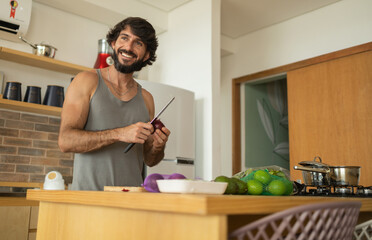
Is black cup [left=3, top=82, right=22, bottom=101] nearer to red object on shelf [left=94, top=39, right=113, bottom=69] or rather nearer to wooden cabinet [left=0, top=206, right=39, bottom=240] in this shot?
red object on shelf [left=94, top=39, right=113, bottom=69]

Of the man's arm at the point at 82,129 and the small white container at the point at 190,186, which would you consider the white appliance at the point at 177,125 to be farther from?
the small white container at the point at 190,186

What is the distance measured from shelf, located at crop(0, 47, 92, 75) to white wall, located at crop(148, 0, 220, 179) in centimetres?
99

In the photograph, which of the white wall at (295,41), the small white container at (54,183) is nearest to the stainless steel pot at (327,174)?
the small white container at (54,183)

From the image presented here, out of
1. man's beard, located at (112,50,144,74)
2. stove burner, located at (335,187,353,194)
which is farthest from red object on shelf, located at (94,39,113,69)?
stove burner, located at (335,187,353,194)

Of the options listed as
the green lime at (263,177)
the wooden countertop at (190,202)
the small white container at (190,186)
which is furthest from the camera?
the green lime at (263,177)

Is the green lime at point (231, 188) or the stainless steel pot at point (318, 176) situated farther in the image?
the stainless steel pot at point (318, 176)

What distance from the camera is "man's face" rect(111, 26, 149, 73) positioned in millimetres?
1721

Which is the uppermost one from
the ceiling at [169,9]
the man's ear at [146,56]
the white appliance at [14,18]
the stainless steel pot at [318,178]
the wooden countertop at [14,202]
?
the ceiling at [169,9]

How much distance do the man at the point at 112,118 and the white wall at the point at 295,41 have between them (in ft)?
8.01

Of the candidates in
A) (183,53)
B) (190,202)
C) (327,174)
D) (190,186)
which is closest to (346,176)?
(327,174)

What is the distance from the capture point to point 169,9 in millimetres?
3844

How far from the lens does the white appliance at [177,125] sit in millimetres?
3125

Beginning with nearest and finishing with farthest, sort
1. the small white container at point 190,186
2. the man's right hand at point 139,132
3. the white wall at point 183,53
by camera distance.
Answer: the small white container at point 190,186
the man's right hand at point 139,132
the white wall at point 183,53

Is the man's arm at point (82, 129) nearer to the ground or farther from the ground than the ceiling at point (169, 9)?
nearer to the ground
